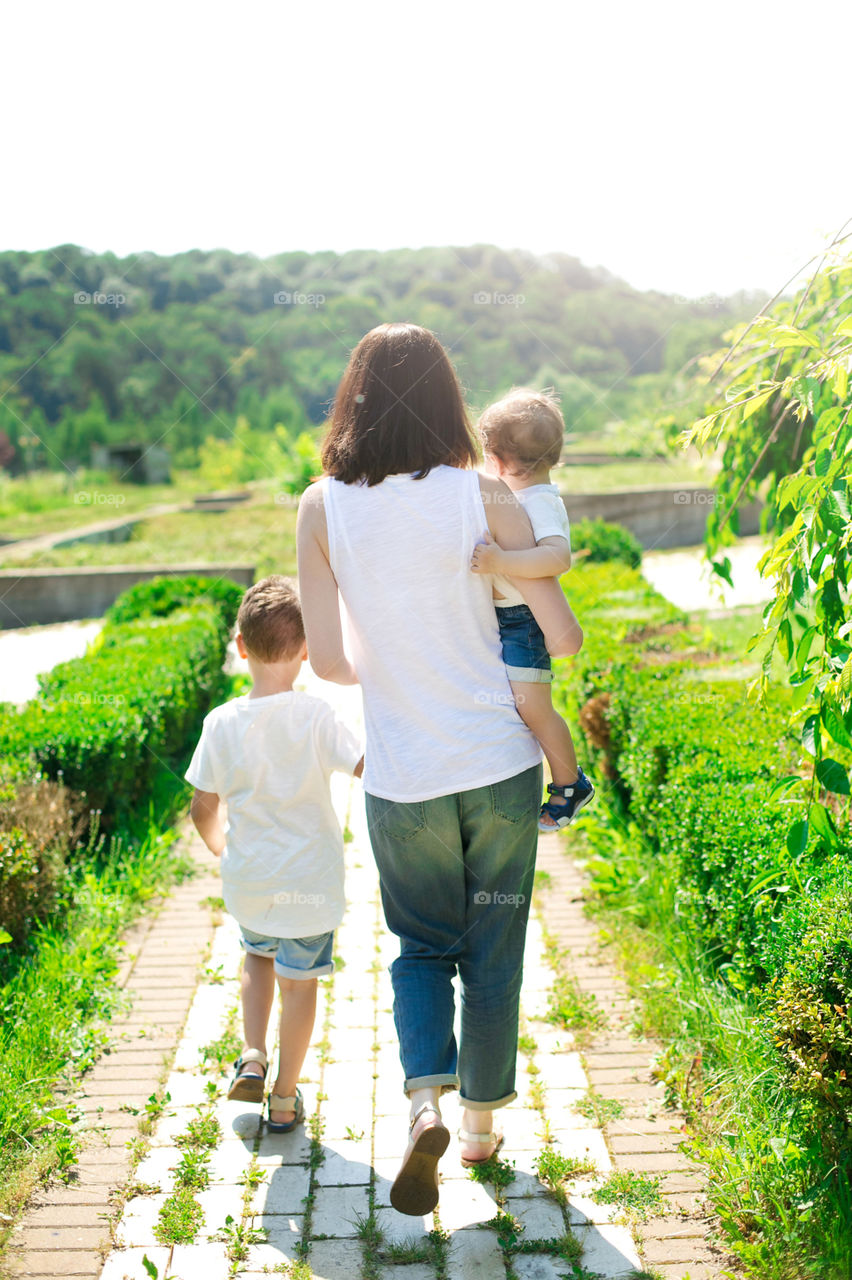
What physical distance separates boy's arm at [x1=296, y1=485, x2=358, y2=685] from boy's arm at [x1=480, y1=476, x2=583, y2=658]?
336mm

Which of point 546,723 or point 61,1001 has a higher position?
point 546,723

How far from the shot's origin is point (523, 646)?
2.03 metres

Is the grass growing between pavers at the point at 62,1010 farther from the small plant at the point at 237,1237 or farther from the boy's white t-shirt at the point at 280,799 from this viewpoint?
the boy's white t-shirt at the point at 280,799

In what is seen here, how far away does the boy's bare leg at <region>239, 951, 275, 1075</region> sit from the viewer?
2.47 metres

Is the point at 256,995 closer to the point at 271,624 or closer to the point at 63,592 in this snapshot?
the point at 271,624


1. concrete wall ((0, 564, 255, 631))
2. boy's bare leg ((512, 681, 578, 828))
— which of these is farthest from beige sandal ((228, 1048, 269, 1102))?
concrete wall ((0, 564, 255, 631))

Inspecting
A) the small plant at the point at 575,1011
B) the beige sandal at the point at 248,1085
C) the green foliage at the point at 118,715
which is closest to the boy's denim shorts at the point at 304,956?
the beige sandal at the point at 248,1085

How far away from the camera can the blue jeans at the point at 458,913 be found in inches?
77.0

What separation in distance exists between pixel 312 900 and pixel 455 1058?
0.52 m

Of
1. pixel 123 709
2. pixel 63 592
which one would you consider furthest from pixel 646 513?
pixel 123 709

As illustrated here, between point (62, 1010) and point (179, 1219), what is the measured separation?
95 centimetres

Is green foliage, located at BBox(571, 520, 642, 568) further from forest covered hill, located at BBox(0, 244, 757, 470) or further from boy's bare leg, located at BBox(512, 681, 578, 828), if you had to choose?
forest covered hill, located at BBox(0, 244, 757, 470)

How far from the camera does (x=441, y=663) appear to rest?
1.93m

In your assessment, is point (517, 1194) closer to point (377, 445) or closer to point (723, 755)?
point (723, 755)
